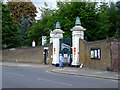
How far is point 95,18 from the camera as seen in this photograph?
34.6 metres

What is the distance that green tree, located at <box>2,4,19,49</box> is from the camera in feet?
147

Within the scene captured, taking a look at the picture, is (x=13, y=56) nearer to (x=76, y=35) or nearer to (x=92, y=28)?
(x=92, y=28)

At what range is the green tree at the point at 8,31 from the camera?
147 ft

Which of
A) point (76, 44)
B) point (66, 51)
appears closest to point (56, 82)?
point (76, 44)

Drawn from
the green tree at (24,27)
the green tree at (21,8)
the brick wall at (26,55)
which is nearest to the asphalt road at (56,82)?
the brick wall at (26,55)

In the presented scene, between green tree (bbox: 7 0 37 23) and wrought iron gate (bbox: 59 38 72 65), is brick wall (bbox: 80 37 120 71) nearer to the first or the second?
wrought iron gate (bbox: 59 38 72 65)

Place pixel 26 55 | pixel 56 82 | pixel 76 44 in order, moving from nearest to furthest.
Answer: pixel 56 82, pixel 76 44, pixel 26 55

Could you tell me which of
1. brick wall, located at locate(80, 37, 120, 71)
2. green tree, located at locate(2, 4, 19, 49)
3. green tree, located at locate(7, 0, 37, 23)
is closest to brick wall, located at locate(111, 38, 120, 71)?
brick wall, located at locate(80, 37, 120, 71)

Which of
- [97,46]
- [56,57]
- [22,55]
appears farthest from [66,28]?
[97,46]

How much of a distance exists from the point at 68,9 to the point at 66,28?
3344mm

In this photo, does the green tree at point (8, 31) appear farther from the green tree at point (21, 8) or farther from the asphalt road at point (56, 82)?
the asphalt road at point (56, 82)

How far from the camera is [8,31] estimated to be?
45188mm

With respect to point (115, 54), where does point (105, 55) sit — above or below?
below

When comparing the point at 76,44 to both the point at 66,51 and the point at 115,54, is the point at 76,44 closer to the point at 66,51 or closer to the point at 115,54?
the point at 66,51
